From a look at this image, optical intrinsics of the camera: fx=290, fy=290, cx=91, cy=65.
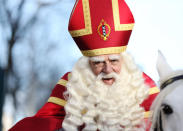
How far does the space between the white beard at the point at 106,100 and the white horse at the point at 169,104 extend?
0.51 metres

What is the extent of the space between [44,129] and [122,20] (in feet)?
3.49

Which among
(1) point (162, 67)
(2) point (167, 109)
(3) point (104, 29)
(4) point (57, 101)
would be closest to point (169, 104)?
(2) point (167, 109)

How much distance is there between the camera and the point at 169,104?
1.33 meters

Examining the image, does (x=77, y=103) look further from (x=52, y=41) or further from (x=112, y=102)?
(x=52, y=41)

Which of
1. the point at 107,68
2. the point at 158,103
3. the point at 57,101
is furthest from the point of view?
the point at 57,101

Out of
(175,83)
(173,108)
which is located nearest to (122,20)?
(175,83)

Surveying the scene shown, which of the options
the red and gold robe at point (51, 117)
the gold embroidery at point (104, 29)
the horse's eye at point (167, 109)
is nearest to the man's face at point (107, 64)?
the gold embroidery at point (104, 29)

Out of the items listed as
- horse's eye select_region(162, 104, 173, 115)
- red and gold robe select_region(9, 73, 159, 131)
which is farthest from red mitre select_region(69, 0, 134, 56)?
horse's eye select_region(162, 104, 173, 115)

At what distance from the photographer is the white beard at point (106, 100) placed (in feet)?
6.59

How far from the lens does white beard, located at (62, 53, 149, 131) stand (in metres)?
2.01

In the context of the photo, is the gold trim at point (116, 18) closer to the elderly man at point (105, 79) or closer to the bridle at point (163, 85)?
the elderly man at point (105, 79)

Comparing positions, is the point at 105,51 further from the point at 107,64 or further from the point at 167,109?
the point at 167,109

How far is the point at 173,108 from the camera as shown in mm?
1310

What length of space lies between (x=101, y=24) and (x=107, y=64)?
30 cm
